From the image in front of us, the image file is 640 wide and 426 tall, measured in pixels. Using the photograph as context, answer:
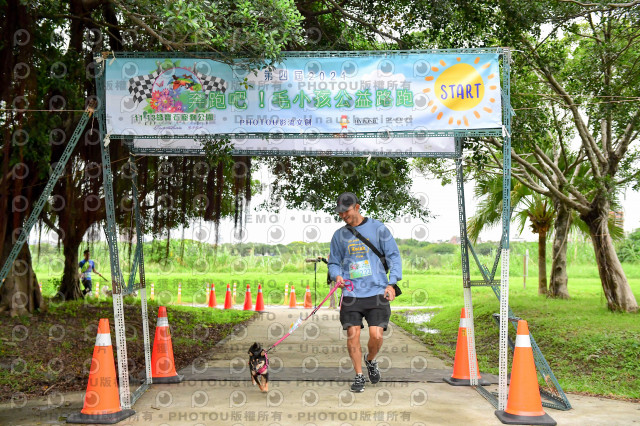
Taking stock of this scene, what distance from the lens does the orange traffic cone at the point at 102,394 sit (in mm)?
5383

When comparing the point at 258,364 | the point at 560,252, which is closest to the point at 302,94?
the point at 258,364

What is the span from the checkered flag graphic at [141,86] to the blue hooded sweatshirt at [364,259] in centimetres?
241

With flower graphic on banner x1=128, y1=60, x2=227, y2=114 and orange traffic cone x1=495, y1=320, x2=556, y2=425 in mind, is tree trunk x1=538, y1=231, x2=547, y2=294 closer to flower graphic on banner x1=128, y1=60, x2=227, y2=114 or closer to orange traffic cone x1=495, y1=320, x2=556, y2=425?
orange traffic cone x1=495, y1=320, x2=556, y2=425

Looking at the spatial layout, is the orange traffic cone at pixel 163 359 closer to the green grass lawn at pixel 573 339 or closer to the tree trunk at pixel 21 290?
the green grass lawn at pixel 573 339

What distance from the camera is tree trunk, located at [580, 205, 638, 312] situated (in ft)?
42.4

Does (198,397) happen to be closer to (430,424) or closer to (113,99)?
(430,424)

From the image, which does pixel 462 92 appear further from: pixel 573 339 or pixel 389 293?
pixel 573 339

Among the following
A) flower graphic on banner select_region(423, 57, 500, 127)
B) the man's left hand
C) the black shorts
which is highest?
flower graphic on banner select_region(423, 57, 500, 127)

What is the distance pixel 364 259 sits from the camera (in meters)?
6.62

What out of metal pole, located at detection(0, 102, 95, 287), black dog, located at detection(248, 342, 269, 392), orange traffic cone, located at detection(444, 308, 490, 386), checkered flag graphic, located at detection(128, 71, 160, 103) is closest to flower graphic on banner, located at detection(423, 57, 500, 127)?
orange traffic cone, located at detection(444, 308, 490, 386)

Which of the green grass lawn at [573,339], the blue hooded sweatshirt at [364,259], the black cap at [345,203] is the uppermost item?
the black cap at [345,203]

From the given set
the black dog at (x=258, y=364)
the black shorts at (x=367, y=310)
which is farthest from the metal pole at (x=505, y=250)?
the black dog at (x=258, y=364)

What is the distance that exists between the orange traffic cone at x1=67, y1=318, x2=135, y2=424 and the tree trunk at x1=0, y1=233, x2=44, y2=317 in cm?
599

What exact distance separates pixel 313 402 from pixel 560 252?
12598 millimetres
